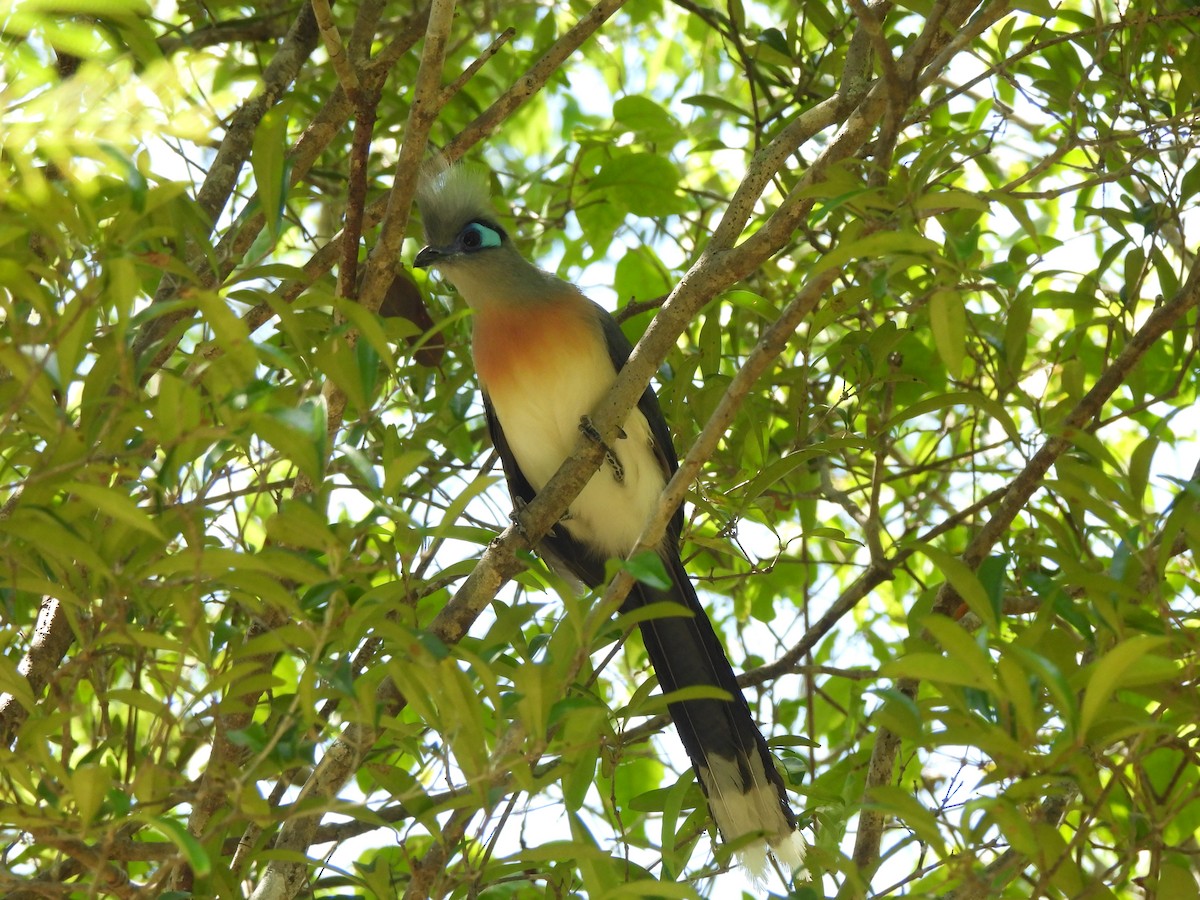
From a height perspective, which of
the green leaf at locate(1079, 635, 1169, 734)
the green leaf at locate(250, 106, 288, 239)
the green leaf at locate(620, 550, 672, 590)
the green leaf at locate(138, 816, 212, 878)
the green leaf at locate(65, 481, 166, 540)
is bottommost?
the green leaf at locate(1079, 635, 1169, 734)

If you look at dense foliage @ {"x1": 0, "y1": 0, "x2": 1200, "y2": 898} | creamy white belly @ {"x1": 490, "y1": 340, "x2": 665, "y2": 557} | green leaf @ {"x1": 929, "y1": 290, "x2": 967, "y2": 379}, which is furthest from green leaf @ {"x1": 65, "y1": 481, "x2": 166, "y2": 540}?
creamy white belly @ {"x1": 490, "y1": 340, "x2": 665, "y2": 557}

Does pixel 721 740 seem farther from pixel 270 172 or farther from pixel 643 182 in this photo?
pixel 270 172

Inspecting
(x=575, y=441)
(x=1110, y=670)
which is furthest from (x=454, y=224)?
(x=1110, y=670)

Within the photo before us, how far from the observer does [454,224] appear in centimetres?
457

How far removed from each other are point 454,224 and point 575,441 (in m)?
1.00

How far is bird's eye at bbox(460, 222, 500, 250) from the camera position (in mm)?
4551

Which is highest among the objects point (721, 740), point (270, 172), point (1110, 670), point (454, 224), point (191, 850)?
point (454, 224)

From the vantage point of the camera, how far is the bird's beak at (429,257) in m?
4.46

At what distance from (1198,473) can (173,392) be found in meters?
2.40

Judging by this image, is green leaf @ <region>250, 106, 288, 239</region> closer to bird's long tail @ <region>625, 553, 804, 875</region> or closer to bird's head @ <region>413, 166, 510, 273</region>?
bird's long tail @ <region>625, 553, 804, 875</region>

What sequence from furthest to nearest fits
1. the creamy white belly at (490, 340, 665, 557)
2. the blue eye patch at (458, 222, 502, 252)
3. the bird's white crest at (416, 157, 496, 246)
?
1. the blue eye patch at (458, 222, 502, 252)
2. the bird's white crest at (416, 157, 496, 246)
3. the creamy white belly at (490, 340, 665, 557)

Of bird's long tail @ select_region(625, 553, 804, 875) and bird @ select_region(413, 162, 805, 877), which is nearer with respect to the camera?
bird's long tail @ select_region(625, 553, 804, 875)

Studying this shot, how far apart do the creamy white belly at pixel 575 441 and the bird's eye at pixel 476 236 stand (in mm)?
630

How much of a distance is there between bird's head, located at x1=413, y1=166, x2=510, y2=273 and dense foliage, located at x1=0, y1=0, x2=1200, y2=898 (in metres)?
0.10
